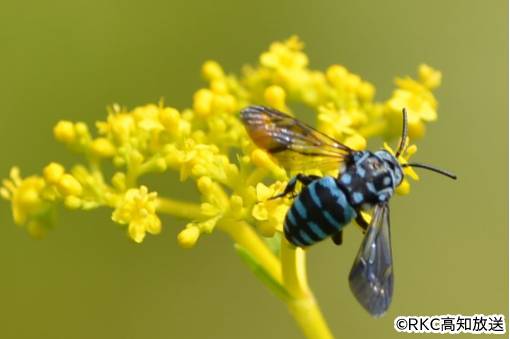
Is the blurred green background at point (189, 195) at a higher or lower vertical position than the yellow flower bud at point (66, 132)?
higher

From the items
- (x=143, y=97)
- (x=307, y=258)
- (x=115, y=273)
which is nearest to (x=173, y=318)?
(x=115, y=273)

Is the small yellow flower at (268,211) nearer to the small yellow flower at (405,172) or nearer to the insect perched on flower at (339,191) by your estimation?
the insect perched on flower at (339,191)

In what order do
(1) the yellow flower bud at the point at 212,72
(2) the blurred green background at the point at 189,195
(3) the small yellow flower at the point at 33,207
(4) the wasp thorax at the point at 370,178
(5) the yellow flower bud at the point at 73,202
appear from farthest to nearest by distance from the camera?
(2) the blurred green background at the point at 189,195 → (1) the yellow flower bud at the point at 212,72 → (3) the small yellow flower at the point at 33,207 → (5) the yellow flower bud at the point at 73,202 → (4) the wasp thorax at the point at 370,178

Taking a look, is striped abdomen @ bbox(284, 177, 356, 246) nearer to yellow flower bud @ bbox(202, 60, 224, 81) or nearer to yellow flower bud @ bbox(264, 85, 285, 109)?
yellow flower bud @ bbox(264, 85, 285, 109)

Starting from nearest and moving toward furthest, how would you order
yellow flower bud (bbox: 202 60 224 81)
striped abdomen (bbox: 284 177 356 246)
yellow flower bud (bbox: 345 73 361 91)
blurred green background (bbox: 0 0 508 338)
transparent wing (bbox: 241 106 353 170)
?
striped abdomen (bbox: 284 177 356 246) < transparent wing (bbox: 241 106 353 170) < yellow flower bud (bbox: 345 73 361 91) < yellow flower bud (bbox: 202 60 224 81) < blurred green background (bbox: 0 0 508 338)

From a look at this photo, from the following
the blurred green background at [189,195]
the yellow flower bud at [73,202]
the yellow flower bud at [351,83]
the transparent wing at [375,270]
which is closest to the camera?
the transparent wing at [375,270]

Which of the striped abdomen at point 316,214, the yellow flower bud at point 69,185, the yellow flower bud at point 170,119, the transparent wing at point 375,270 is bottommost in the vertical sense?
the transparent wing at point 375,270

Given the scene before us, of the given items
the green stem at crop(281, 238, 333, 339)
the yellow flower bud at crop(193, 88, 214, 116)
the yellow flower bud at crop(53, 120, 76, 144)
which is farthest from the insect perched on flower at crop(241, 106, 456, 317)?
the yellow flower bud at crop(53, 120, 76, 144)

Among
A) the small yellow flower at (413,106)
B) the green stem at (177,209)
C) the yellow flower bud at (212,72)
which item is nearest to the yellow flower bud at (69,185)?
the green stem at (177,209)
